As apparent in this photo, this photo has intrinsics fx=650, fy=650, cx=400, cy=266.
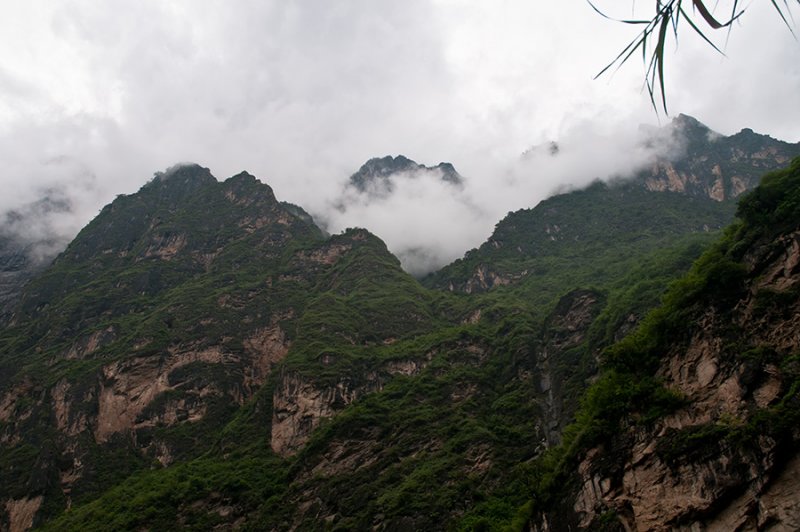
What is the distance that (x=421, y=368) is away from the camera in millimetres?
98438

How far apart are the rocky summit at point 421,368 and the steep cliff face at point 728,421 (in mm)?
138

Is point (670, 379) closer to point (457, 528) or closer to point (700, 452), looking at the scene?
point (700, 452)

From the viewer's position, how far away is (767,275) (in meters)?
39.6

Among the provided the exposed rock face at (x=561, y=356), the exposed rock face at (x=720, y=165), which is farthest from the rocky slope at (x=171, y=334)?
the exposed rock face at (x=720, y=165)

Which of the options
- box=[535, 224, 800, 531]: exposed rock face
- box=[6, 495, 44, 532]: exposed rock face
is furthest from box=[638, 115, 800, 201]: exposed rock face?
box=[6, 495, 44, 532]: exposed rock face

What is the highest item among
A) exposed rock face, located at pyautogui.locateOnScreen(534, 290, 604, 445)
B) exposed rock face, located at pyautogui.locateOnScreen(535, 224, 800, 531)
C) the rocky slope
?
the rocky slope

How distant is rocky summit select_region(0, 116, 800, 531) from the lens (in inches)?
1478

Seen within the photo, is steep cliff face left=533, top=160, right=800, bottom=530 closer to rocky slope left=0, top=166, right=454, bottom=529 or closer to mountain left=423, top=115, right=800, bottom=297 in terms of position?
rocky slope left=0, top=166, right=454, bottom=529

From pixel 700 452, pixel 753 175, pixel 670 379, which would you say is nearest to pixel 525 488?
pixel 670 379

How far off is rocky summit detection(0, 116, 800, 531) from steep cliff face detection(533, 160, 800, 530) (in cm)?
14

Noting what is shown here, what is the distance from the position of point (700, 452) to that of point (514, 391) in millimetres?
51564

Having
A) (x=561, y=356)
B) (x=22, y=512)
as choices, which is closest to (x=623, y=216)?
(x=561, y=356)

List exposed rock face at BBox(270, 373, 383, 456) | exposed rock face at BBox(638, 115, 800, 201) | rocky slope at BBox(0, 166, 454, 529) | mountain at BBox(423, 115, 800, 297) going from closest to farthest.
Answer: exposed rock face at BBox(270, 373, 383, 456), rocky slope at BBox(0, 166, 454, 529), mountain at BBox(423, 115, 800, 297), exposed rock face at BBox(638, 115, 800, 201)

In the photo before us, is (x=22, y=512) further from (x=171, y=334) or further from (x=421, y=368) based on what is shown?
(x=421, y=368)
